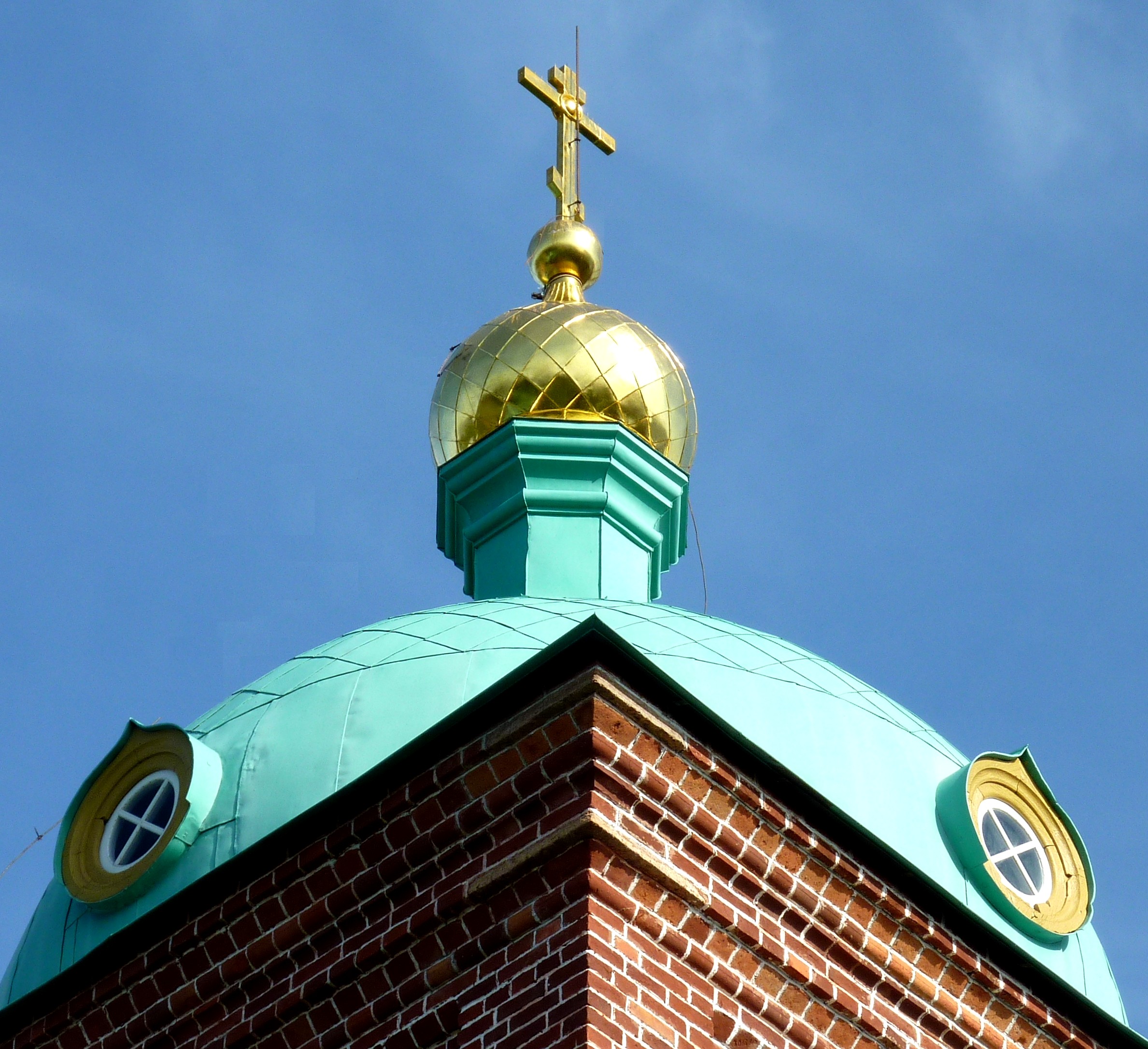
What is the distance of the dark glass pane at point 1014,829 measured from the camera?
13.8 meters

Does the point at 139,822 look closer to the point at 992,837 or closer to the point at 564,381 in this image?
the point at 992,837

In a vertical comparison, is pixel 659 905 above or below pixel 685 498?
below

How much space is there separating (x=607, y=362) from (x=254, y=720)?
4.86 metres

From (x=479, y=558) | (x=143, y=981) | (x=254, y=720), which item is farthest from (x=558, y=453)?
(x=143, y=981)

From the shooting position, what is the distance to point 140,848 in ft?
43.9

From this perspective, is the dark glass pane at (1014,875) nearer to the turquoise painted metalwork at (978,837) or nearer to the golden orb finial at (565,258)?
the turquoise painted metalwork at (978,837)

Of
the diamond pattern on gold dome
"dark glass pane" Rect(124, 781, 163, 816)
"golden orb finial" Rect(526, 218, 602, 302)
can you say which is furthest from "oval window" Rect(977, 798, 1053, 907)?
"golden orb finial" Rect(526, 218, 602, 302)

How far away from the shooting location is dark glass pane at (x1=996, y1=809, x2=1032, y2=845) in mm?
13781

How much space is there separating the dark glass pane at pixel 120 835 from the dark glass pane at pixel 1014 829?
421cm

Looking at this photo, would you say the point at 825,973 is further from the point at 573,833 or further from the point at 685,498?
the point at 685,498

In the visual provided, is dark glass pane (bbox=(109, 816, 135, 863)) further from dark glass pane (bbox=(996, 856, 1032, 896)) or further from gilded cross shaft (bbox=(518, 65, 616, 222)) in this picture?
gilded cross shaft (bbox=(518, 65, 616, 222))

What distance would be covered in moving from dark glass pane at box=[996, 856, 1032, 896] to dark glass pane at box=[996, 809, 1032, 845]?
0.14 metres

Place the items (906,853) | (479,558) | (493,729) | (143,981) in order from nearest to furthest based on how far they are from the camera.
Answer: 1. (493,729)
2. (143,981)
3. (906,853)
4. (479,558)

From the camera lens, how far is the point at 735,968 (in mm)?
11172
